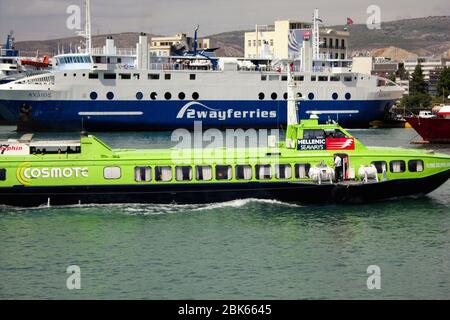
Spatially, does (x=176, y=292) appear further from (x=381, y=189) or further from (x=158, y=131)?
(x=158, y=131)

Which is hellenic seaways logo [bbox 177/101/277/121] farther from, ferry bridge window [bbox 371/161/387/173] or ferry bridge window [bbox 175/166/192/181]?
ferry bridge window [bbox 371/161/387/173]

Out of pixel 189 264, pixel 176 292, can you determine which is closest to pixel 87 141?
pixel 189 264

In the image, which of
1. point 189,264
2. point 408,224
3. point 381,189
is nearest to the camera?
point 189,264

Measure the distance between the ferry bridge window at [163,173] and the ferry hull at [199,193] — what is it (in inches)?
10.6

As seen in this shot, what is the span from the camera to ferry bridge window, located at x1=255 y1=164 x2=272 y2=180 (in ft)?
93.8

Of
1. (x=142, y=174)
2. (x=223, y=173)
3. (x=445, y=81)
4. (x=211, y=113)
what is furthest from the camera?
(x=445, y=81)

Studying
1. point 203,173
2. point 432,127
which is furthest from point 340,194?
point 432,127

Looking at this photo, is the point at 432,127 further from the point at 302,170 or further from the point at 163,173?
the point at 163,173

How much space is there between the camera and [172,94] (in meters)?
72.9

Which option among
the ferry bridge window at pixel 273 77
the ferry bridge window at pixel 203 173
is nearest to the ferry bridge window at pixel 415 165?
the ferry bridge window at pixel 203 173

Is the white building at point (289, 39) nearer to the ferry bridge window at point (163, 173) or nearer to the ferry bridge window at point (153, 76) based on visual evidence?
the ferry bridge window at point (153, 76)

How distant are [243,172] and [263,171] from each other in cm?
67

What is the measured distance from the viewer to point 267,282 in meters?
20.8

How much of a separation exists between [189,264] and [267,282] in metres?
2.56
